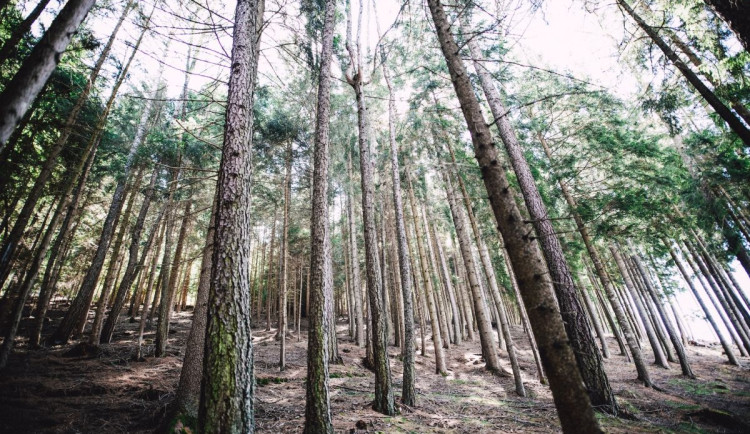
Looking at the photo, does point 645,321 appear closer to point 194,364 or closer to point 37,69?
point 194,364

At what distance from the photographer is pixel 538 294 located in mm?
2713

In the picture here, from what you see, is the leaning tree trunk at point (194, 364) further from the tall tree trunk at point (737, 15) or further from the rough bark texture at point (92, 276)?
the tall tree trunk at point (737, 15)

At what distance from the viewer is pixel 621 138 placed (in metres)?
10.5

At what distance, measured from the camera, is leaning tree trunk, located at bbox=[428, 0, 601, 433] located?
2365 mm

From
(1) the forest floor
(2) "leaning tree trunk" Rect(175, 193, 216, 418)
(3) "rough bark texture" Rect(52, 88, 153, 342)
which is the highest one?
(3) "rough bark texture" Rect(52, 88, 153, 342)

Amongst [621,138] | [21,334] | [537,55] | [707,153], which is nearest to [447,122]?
[537,55]

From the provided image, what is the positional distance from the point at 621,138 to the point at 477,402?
10840mm

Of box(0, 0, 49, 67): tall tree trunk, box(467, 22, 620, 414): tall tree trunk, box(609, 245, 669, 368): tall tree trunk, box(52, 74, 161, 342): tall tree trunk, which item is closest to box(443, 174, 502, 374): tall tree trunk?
box(467, 22, 620, 414): tall tree trunk

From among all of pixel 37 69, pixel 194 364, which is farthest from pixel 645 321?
pixel 37 69

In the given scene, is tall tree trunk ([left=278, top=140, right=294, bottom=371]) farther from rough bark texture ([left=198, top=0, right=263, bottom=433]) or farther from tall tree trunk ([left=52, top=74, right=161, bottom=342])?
rough bark texture ([left=198, top=0, right=263, bottom=433])

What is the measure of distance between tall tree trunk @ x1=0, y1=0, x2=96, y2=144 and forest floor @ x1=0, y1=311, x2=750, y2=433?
5.34 metres

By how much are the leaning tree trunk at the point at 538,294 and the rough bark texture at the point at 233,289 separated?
122 inches

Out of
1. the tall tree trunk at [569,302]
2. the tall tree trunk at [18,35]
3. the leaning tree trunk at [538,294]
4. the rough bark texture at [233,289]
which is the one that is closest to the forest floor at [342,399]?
the tall tree trunk at [569,302]

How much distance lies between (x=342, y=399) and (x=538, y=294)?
247 inches
